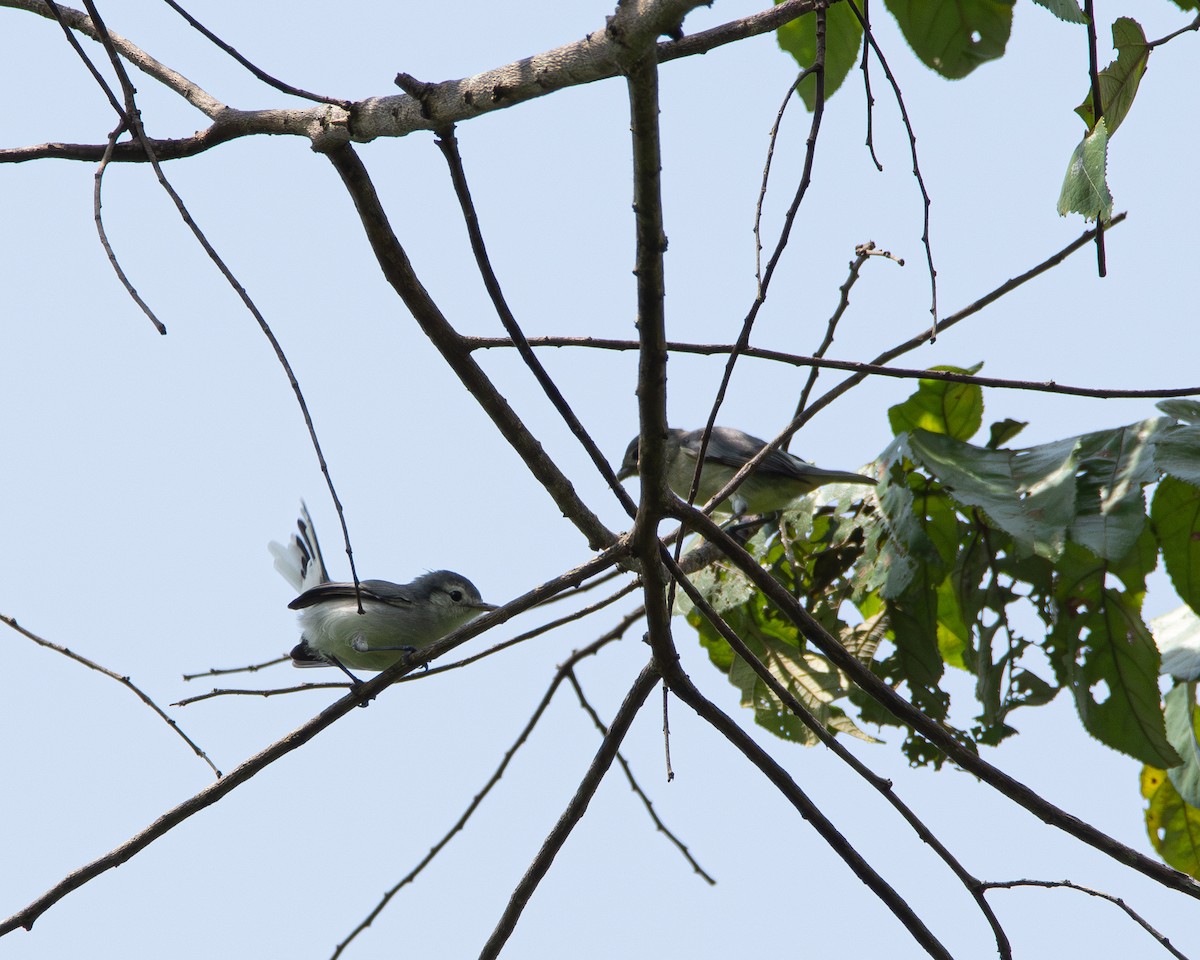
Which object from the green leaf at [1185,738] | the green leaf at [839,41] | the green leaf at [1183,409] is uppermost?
the green leaf at [839,41]

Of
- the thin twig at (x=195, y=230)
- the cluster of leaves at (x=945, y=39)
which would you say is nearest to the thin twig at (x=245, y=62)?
the thin twig at (x=195, y=230)

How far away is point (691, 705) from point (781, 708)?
1.45 meters

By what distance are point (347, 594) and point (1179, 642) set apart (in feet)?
11.8

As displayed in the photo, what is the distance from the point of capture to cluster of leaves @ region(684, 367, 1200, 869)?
3145 millimetres

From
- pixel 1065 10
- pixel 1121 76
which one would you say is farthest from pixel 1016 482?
pixel 1065 10

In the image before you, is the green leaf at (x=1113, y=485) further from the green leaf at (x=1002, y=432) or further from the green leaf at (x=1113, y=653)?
the green leaf at (x=1002, y=432)

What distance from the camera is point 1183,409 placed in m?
3.21

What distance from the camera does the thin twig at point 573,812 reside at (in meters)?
2.88

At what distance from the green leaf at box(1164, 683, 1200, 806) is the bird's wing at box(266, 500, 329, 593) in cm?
415

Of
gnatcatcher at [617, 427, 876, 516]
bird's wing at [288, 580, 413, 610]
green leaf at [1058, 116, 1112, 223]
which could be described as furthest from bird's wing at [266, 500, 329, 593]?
green leaf at [1058, 116, 1112, 223]

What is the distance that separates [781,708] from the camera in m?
4.19

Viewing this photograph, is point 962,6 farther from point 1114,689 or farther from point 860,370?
point 1114,689

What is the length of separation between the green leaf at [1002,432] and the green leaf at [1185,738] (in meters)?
1.06

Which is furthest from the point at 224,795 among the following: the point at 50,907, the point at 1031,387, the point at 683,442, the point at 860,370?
the point at 683,442
